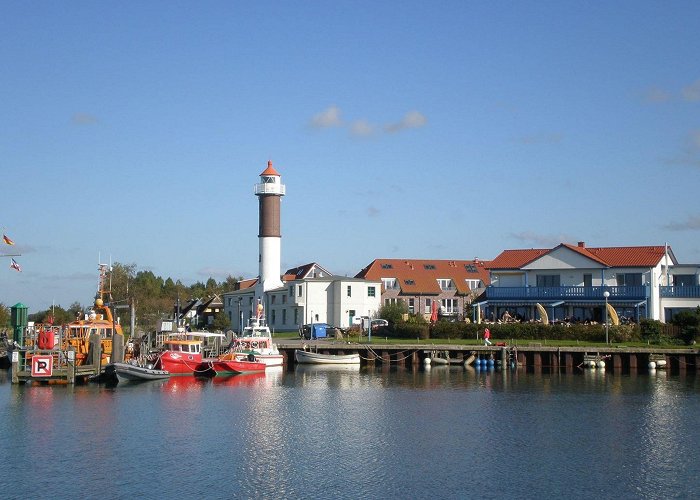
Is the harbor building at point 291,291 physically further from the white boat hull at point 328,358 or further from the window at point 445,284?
the white boat hull at point 328,358

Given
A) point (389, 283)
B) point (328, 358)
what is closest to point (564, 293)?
point (328, 358)

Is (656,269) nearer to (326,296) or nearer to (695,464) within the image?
(326,296)

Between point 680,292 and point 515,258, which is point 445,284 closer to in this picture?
point 515,258

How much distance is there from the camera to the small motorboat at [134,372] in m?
51.9

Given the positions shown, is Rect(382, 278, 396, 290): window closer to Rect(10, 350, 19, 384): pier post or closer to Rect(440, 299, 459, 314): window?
Rect(440, 299, 459, 314): window

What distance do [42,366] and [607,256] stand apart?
4718 cm

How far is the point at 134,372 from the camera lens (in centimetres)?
5266

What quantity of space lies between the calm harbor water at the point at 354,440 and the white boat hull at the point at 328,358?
39.8ft

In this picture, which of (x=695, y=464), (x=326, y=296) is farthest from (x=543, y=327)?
(x=695, y=464)

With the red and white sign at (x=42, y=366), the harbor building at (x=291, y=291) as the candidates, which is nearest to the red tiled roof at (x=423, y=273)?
the harbor building at (x=291, y=291)

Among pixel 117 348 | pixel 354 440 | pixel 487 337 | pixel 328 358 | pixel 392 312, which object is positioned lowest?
pixel 354 440

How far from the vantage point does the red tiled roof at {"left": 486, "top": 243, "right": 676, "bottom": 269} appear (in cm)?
7106

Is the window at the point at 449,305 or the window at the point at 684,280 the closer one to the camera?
the window at the point at 684,280

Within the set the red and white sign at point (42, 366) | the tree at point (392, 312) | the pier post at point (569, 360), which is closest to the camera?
the red and white sign at point (42, 366)
